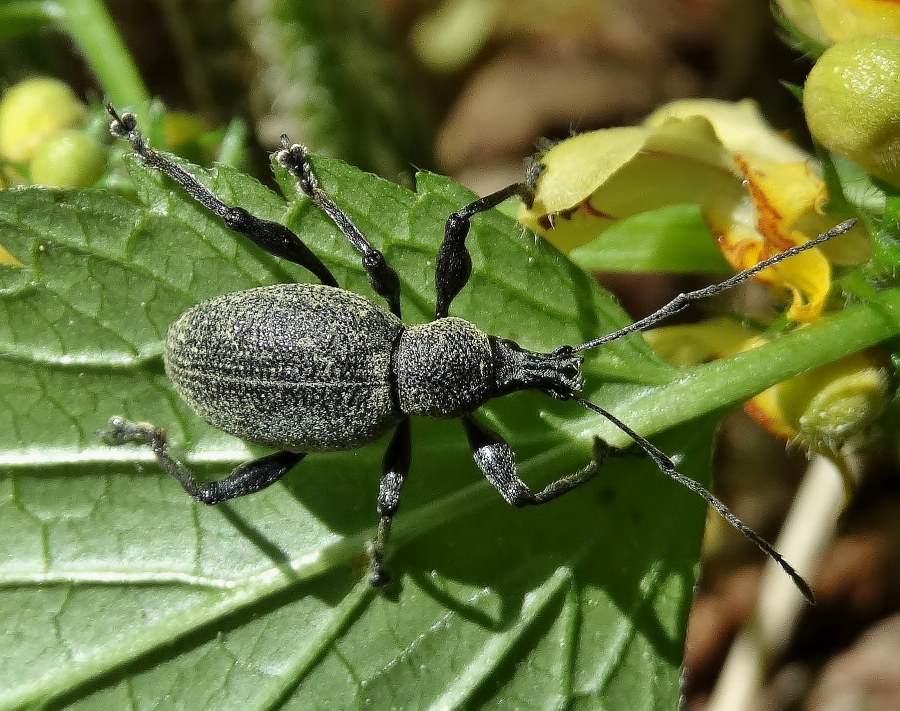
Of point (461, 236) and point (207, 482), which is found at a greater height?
point (461, 236)

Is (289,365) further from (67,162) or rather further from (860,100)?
(860,100)

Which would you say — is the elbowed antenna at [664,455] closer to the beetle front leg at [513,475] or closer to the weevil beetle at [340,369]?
the weevil beetle at [340,369]

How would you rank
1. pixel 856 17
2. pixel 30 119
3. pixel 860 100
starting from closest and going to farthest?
pixel 860 100
pixel 856 17
pixel 30 119

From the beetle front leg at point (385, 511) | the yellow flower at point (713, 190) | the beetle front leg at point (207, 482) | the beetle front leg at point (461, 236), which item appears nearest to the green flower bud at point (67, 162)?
the beetle front leg at point (207, 482)

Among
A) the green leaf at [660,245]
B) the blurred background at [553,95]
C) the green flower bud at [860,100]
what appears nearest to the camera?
the green flower bud at [860,100]

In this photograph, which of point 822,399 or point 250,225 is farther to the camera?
point 250,225

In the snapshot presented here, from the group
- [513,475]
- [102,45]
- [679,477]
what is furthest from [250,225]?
[102,45]

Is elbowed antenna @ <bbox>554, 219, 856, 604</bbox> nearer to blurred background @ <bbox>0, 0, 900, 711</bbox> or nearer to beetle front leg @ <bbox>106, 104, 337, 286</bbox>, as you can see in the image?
beetle front leg @ <bbox>106, 104, 337, 286</bbox>
